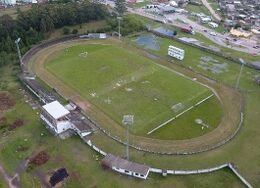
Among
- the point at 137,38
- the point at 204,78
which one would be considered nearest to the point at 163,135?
the point at 204,78

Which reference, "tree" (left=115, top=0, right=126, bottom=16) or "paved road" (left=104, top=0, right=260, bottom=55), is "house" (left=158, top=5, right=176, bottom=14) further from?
"tree" (left=115, top=0, right=126, bottom=16)

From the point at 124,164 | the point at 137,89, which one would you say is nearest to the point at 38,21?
the point at 137,89

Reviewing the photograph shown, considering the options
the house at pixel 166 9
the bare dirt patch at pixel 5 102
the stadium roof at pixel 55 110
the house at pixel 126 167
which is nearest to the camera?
the house at pixel 126 167

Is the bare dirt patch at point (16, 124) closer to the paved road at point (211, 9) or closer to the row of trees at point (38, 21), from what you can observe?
the row of trees at point (38, 21)

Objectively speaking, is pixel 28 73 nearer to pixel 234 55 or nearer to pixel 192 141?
pixel 192 141

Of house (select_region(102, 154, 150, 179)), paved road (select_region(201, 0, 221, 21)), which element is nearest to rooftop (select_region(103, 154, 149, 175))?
house (select_region(102, 154, 150, 179))

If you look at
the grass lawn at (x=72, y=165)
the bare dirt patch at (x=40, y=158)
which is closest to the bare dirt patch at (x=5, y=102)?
the grass lawn at (x=72, y=165)

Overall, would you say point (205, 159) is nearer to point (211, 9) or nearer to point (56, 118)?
point (56, 118)
